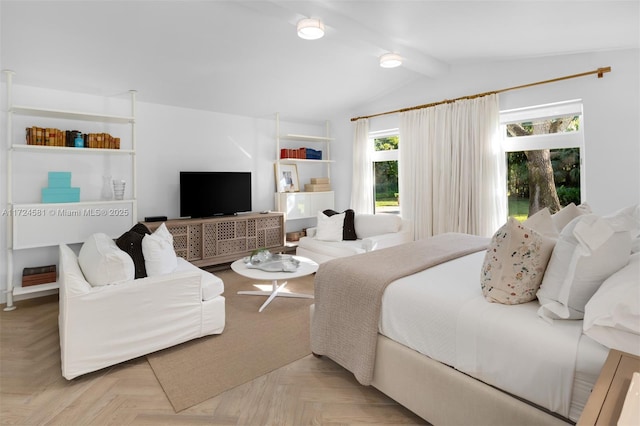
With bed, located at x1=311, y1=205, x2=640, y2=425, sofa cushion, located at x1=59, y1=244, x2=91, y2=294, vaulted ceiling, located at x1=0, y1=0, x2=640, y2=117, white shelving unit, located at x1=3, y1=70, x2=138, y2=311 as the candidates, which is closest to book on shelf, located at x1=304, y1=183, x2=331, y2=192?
vaulted ceiling, located at x1=0, y1=0, x2=640, y2=117

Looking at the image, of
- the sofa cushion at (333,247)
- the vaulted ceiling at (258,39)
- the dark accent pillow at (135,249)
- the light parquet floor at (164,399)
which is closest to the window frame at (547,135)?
the vaulted ceiling at (258,39)

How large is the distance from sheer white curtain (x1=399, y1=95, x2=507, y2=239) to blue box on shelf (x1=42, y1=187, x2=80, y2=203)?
163 inches

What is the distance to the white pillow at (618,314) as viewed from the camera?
1153 millimetres

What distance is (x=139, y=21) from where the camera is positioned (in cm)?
295

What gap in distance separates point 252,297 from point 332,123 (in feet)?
12.2

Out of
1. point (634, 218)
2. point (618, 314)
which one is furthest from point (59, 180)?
point (634, 218)

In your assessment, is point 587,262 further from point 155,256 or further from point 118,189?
point 118,189

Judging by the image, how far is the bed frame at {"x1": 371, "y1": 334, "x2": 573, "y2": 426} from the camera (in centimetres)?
135

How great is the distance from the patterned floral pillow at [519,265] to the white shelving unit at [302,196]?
159 inches

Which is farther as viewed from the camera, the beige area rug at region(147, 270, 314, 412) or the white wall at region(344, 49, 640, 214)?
the white wall at region(344, 49, 640, 214)

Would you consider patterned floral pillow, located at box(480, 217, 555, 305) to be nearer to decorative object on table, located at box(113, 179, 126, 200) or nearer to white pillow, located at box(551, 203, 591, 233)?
white pillow, located at box(551, 203, 591, 233)

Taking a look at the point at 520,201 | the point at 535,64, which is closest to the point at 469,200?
the point at 520,201

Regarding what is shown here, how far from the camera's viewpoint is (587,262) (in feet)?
4.46

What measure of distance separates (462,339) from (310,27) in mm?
2540
